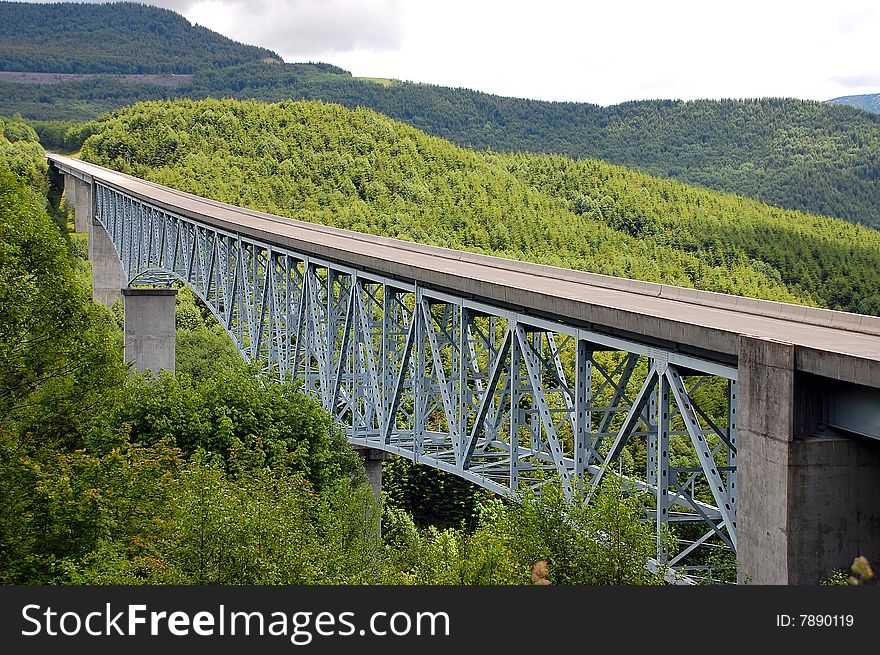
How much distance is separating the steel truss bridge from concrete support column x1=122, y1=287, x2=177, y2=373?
717 cm

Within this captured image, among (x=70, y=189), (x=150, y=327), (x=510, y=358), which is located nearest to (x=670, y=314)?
(x=510, y=358)

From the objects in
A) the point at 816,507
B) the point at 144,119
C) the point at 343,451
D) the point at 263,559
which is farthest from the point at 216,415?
the point at 144,119

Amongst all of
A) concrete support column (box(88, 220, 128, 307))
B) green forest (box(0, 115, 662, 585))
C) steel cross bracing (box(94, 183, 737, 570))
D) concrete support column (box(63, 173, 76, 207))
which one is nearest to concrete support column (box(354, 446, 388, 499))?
steel cross bracing (box(94, 183, 737, 570))

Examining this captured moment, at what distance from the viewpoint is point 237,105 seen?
134m

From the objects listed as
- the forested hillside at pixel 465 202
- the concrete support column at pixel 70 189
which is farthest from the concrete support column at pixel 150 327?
the concrete support column at pixel 70 189

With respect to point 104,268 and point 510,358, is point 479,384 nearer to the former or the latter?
point 510,358

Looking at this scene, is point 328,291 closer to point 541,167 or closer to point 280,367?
point 280,367

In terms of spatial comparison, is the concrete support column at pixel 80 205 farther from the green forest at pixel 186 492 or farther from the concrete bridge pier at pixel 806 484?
the concrete bridge pier at pixel 806 484

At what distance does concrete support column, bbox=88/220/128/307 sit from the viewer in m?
76.2

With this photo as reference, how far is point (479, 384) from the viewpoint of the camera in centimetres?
2638

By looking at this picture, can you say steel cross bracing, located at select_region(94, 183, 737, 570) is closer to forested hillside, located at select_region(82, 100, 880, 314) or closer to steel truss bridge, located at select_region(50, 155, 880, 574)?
steel truss bridge, located at select_region(50, 155, 880, 574)

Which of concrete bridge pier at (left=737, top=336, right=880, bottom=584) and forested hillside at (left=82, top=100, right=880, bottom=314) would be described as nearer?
concrete bridge pier at (left=737, top=336, right=880, bottom=584)

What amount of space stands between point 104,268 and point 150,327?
72.1 ft

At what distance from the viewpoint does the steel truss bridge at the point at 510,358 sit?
54.4ft
